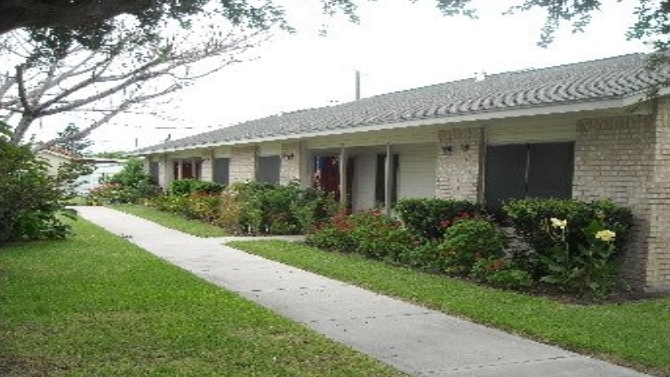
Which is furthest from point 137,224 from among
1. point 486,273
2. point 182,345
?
point 182,345

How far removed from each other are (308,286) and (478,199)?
4.31 meters

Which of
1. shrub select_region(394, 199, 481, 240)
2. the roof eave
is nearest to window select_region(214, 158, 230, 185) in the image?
the roof eave

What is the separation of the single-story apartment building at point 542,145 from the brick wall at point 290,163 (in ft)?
0.17

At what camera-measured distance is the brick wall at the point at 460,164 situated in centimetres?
1259

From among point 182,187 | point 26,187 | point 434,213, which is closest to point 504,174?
point 434,213

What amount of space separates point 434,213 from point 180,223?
34.3 ft

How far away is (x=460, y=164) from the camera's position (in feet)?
42.6

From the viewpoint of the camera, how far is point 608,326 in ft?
23.9

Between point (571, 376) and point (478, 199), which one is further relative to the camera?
point (478, 199)

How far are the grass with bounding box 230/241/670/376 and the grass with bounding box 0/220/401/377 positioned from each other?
6.67 feet

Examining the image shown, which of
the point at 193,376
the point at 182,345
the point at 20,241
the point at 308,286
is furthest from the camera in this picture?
the point at 20,241

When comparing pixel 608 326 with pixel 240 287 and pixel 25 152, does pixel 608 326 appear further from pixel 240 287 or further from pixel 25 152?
pixel 25 152

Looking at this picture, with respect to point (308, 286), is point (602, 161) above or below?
above

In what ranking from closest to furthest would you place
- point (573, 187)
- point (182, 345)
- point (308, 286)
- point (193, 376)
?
point (193, 376)
point (182, 345)
point (308, 286)
point (573, 187)
